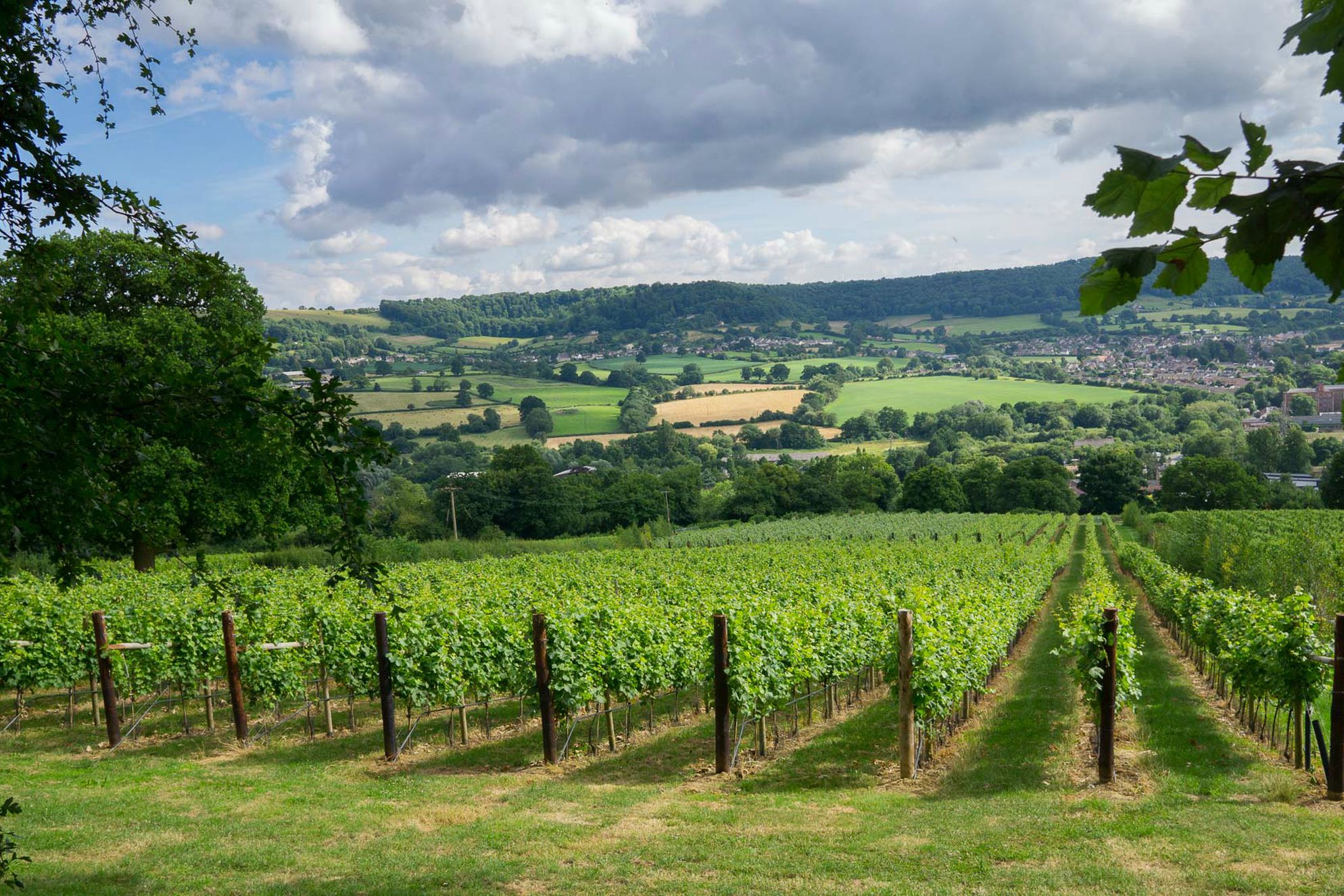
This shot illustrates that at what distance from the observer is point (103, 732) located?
13328mm

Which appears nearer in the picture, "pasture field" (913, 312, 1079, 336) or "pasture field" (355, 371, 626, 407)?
"pasture field" (355, 371, 626, 407)

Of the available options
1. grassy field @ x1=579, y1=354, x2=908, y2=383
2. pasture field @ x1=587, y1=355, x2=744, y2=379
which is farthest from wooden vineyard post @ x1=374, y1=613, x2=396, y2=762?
pasture field @ x1=587, y1=355, x2=744, y2=379

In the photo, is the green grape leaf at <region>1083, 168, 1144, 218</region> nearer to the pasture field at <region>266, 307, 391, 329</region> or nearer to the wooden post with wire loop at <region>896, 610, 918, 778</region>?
the wooden post with wire loop at <region>896, 610, 918, 778</region>

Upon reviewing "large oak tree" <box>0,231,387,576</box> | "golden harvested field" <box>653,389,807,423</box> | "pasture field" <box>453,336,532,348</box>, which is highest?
"pasture field" <box>453,336,532,348</box>

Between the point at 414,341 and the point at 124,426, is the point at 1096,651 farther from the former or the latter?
the point at 414,341

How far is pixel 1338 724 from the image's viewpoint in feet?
26.5

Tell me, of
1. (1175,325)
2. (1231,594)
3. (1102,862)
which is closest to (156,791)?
(1102,862)

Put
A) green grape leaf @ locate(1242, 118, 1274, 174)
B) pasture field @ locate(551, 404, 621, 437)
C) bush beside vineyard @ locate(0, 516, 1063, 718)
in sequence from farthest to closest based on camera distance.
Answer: pasture field @ locate(551, 404, 621, 437) < bush beside vineyard @ locate(0, 516, 1063, 718) < green grape leaf @ locate(1242, 118, 1274, 174)

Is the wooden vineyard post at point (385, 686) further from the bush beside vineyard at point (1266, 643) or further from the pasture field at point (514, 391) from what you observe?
the pasture field at point (514, 391)

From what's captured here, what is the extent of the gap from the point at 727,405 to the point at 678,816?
385ft

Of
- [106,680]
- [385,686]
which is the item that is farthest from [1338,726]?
[106,680]

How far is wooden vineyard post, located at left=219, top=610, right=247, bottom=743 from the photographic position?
38.6 ft

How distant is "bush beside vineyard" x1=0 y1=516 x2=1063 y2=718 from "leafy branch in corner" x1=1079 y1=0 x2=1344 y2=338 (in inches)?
336

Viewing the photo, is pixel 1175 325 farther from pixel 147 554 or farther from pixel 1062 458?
pixel 147 554
